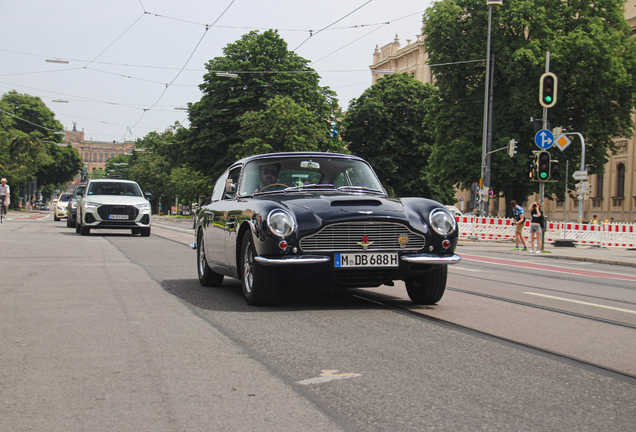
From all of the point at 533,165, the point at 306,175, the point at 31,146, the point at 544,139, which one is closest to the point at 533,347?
the point at 306,175

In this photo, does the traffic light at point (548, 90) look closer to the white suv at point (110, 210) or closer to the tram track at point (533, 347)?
the white suv at point (110, 210)

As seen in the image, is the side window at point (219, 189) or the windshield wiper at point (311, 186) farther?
the side window at point (219, 189)

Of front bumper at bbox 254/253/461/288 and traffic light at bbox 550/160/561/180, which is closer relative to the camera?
front bumper at bbox 254/253/461/288

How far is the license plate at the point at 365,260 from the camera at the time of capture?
704cm

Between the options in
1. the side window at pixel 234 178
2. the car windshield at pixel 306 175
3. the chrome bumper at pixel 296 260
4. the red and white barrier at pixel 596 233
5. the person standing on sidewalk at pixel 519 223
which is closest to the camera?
the chrome bumper at pixel 296 260

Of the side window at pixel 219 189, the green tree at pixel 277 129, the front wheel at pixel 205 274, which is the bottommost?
the front wheel at pixel 205 274

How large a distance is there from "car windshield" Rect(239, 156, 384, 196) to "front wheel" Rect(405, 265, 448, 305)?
1.23 meters

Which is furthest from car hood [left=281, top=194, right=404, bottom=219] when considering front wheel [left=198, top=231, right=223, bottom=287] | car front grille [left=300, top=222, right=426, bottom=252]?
front wheel [left=198, top=231, right=223, bottom=287]

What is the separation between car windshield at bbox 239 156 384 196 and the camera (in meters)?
8.52

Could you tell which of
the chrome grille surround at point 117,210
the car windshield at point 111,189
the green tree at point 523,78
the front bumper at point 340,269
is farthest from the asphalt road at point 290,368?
the green tree at point 523,78

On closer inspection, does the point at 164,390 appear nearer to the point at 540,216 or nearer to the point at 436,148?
the point at 540,216

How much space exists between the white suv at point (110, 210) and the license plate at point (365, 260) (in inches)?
660

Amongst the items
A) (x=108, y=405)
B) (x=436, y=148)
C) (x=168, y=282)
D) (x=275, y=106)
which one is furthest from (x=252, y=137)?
(x=108, y=405)

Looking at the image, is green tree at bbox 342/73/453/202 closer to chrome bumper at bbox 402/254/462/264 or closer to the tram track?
chrome bumper at bbox 402/254/462/264
